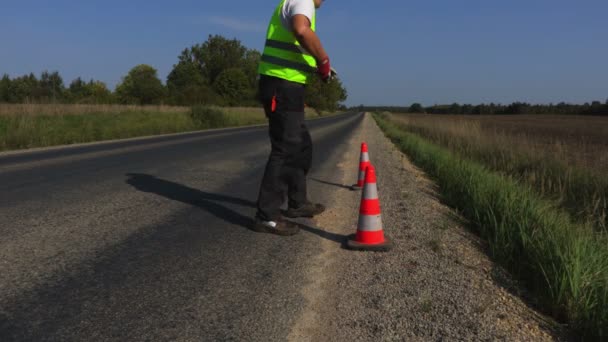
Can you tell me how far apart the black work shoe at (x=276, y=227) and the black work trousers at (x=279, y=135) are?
1.7 inches

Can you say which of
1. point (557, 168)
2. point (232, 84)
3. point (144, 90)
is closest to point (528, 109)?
point (232, 84)

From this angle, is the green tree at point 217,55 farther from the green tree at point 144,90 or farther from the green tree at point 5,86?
the green tree at point 5,86

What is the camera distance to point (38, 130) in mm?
12766

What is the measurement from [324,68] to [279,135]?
0.66m

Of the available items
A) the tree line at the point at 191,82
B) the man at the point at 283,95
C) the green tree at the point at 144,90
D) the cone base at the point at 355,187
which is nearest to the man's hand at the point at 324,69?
the man at the point at 283,95

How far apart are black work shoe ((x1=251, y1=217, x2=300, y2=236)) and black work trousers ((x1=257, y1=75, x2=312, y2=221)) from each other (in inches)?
1.7

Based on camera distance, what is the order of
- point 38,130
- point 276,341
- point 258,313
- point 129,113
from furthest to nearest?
point 129,113, point 38,130, point 258,313, point 276,341

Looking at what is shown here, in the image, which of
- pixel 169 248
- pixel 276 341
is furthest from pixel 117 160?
pixel 276 341

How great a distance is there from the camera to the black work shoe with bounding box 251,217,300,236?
350 centimetres

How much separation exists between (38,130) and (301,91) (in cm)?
1231

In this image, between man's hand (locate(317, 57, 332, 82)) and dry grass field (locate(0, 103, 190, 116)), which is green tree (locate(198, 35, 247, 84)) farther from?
man's hand (locate(317, 57, 332, 82))

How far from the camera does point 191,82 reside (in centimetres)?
7856

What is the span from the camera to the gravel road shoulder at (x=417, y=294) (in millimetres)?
1993

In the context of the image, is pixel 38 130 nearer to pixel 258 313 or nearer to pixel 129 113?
pixel 129 113
